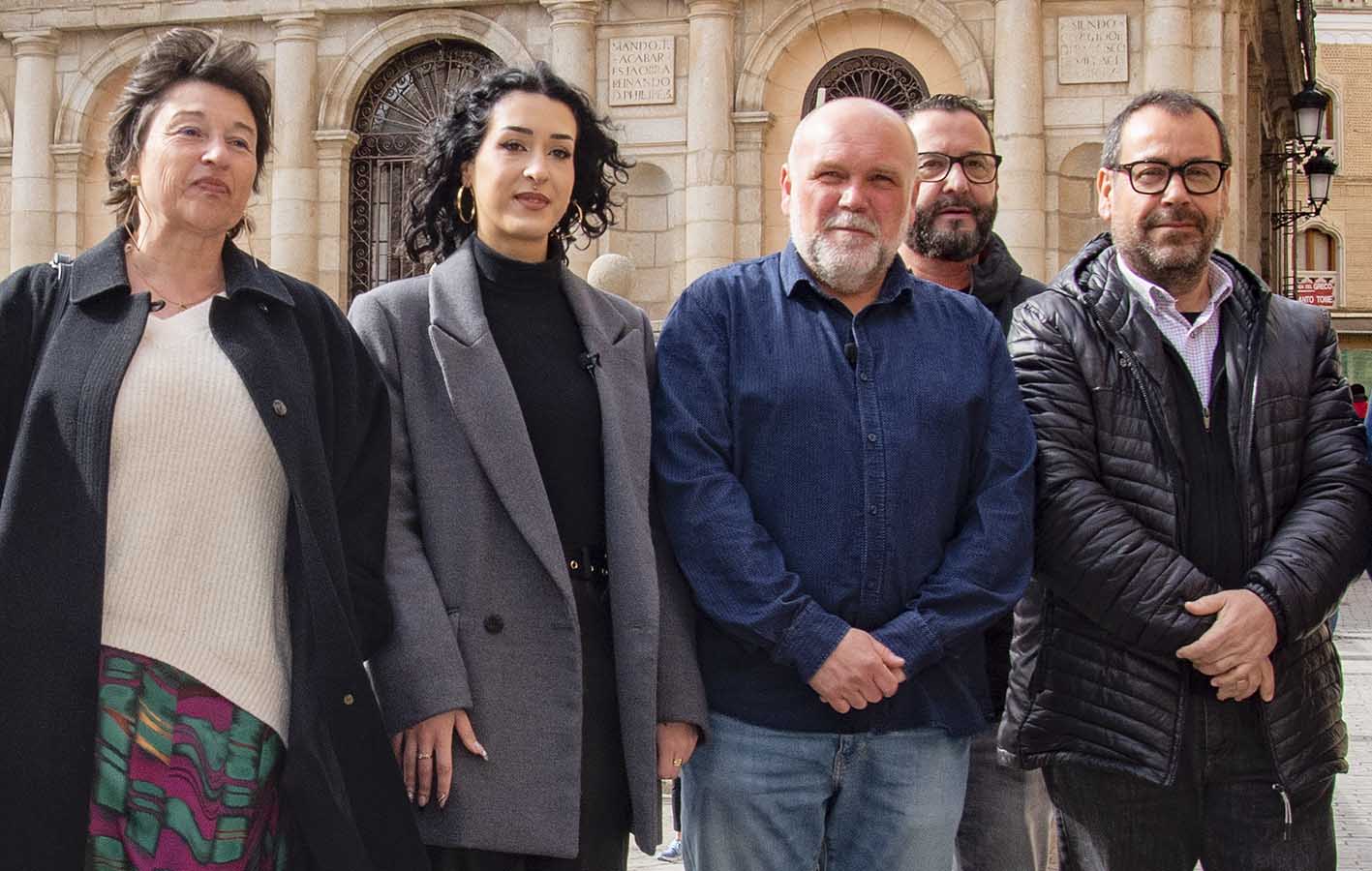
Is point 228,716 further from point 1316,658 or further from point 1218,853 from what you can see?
point 1316,658

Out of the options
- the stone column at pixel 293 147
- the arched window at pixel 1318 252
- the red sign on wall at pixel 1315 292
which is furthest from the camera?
the arched window at pixel 1318 252

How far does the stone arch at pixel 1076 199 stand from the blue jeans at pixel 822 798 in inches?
510

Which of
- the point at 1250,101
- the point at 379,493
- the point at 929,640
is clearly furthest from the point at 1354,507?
the point at 1250,101

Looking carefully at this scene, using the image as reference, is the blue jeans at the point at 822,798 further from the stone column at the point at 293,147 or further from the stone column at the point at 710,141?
the stone column at the point at 293,147

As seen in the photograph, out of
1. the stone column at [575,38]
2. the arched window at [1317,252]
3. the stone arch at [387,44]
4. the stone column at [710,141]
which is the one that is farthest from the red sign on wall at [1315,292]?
the stone arch at [387,44]

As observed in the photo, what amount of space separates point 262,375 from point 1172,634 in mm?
1981

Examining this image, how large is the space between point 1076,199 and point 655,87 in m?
4.65

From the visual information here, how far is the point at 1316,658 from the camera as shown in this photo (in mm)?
3418

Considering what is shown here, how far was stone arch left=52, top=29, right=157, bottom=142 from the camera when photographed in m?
18.1

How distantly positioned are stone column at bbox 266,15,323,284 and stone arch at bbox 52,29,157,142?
2.06 meters

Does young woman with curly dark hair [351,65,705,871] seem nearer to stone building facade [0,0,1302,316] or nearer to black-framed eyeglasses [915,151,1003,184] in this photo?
black-framed eyeglasses [915,151,1003,184]

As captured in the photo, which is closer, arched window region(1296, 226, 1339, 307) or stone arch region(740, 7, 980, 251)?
stone arch region(740, 7, 980, 251)

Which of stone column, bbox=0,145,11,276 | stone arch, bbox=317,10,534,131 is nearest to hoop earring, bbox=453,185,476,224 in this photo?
stone arch, bbox=317,10,534,131

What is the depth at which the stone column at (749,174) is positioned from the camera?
16.2m
